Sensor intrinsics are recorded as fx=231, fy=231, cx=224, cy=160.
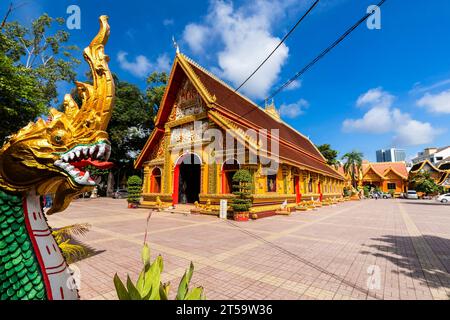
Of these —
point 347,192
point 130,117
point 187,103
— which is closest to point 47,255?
point 187,103

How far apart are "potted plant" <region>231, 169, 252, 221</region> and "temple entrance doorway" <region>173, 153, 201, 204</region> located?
4631 mm

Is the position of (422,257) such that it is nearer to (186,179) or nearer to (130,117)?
(186,179)

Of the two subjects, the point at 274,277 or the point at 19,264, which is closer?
the point at 19,264

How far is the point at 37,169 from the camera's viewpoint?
6.26ft

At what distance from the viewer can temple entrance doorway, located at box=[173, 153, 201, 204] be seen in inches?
621

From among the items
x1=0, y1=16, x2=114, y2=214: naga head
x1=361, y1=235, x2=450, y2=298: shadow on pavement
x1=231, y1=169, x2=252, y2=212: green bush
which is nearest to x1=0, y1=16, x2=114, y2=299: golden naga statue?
x1=0, y1=16, x2=114, y2=214: naga head

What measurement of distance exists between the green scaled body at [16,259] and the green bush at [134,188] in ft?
52.1

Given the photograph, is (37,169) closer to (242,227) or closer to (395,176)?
(242,227)

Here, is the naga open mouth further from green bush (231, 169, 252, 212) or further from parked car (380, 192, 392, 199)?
parked car (380, 192, 392, 199)

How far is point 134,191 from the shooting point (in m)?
17.4

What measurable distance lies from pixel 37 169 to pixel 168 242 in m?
5.35

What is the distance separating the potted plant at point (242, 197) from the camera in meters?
10.8

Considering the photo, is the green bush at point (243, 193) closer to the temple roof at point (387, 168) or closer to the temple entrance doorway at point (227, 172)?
the temple entrance doorway at point (227, 172)
